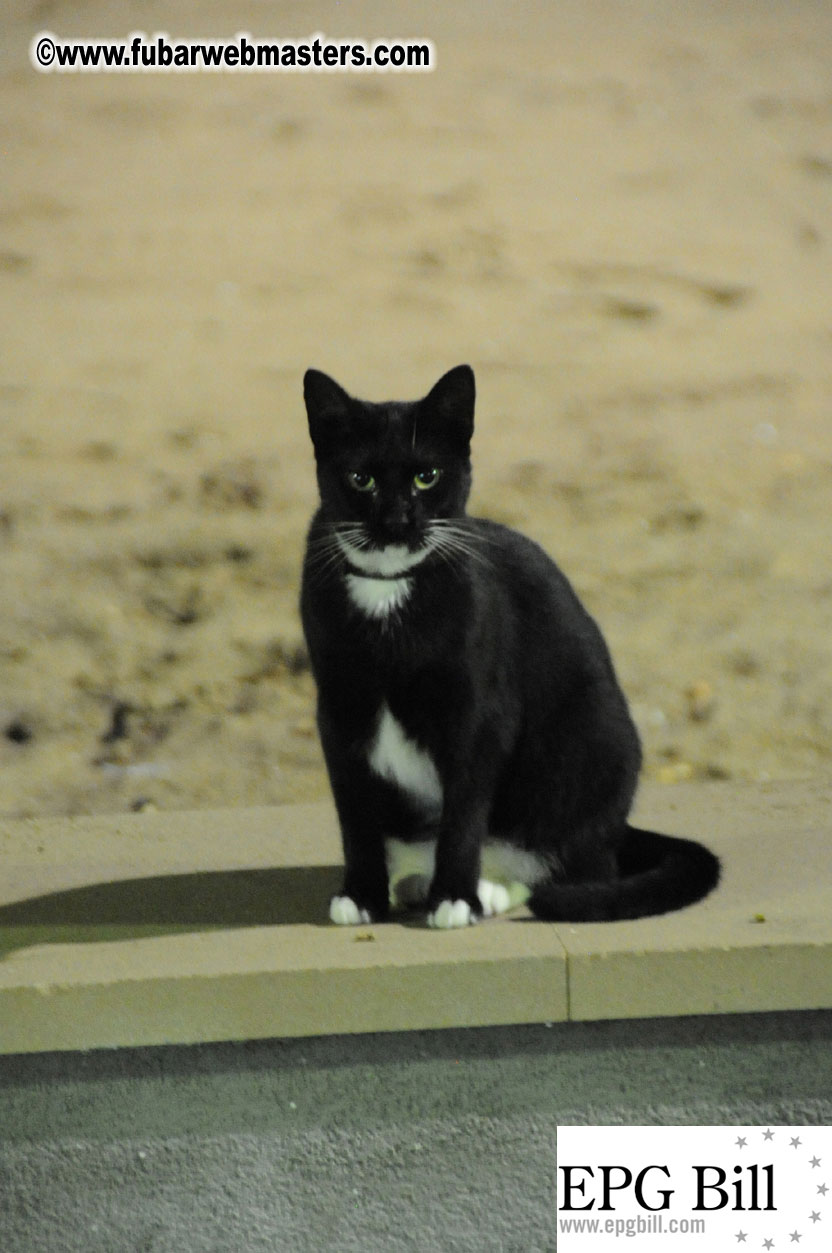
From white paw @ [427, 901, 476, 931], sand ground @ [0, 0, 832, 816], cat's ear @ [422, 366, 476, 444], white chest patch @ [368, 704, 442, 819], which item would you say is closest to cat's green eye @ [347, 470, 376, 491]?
cat's ear @ [422, 366, 476, 444]

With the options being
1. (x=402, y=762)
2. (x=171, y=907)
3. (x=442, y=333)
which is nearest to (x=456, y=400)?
(x=402, y=762)

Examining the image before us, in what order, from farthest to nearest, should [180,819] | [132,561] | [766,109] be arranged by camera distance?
[766,109]
[132,561]
[180,819]

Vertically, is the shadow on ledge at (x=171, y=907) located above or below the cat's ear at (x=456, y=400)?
below

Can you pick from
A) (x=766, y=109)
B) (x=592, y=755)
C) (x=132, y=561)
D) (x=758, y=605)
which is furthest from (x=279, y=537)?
(x=766, y=109)

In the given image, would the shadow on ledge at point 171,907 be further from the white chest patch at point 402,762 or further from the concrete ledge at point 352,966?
the white chest patch at point 402,762

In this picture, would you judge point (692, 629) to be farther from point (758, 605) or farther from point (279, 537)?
Answer: point (279, 537)

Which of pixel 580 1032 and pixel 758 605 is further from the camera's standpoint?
pixel 758 605

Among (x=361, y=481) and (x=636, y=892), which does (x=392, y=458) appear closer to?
(x=361, y=481)

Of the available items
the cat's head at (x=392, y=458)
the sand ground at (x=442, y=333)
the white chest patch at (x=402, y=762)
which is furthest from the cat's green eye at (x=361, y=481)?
the sand ground at (x=442, y=333)

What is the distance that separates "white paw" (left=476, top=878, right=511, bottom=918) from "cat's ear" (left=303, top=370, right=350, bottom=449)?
52cm

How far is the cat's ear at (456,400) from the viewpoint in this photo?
135cm

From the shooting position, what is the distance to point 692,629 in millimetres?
2627

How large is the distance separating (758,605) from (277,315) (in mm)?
1181

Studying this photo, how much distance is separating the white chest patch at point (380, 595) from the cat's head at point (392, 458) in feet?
0.15
